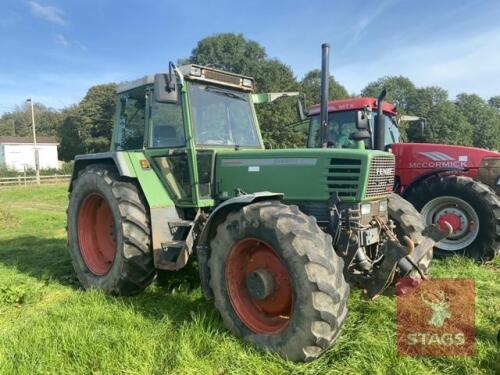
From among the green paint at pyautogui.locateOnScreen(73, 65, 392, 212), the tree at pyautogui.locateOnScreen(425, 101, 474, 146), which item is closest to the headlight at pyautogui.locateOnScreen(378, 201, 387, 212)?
the green paint at pyautogui.locateOnScreen(73, 65, 392, 212)

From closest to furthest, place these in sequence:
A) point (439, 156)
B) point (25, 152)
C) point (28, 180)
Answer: point (439, 156)
point (28, 180)
point (25, 152)

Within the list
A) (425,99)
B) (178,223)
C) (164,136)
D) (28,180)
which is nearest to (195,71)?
(164,136)

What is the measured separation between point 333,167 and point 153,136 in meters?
2.23

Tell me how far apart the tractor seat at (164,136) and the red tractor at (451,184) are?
7.45 feet

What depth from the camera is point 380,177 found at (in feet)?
13.5

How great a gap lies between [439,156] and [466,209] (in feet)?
3.25

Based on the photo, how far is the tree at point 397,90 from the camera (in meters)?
56.9

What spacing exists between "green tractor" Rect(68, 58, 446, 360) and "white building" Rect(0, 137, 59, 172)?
47532mm

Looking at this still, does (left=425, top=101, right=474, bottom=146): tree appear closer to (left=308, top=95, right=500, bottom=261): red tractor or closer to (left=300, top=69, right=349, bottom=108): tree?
(left=300, top=69, right=349, bottom=108): tree

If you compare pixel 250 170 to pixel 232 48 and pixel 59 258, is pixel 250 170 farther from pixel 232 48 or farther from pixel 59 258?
pixel 232 48

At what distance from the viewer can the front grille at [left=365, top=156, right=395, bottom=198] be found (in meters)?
3.90

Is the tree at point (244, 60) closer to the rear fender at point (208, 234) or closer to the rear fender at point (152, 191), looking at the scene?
the rear fender at point (152, 191)

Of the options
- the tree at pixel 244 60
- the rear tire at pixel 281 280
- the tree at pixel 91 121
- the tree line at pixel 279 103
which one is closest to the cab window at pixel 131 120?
the rear tire at pixel 281 280

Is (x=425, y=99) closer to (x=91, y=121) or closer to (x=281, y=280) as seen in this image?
(x=91, y=121)
